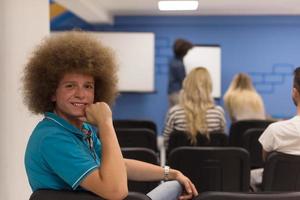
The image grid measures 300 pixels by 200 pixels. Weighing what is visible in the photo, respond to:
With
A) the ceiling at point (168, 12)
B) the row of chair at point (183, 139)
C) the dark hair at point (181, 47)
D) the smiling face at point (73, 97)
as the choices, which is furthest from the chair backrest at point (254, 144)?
the dark hair at point (181, 47)

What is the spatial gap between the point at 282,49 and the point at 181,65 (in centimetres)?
207

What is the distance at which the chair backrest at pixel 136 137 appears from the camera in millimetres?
3678

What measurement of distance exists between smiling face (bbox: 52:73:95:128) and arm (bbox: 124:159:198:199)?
37 centimetres

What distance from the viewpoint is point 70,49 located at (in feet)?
6.23

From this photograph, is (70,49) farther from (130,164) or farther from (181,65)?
(181,65)

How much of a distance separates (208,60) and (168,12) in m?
1.07

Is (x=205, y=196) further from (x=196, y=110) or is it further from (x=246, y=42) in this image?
(x=246, y=42)

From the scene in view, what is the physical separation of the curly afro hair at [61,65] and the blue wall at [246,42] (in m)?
6.17

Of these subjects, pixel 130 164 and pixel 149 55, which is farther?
pixel 149 55

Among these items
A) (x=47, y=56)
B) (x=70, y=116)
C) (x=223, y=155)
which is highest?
(x=47, y=56)

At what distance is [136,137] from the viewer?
3729 mm

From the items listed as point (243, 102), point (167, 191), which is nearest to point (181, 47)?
point (243, 102)

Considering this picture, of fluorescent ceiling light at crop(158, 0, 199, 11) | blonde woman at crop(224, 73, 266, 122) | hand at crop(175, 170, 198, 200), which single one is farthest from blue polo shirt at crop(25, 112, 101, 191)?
fluorescent ceiling light at crop(158, 0, 199, 11)

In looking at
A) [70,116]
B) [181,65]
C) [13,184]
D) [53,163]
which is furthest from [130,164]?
[181,65]
